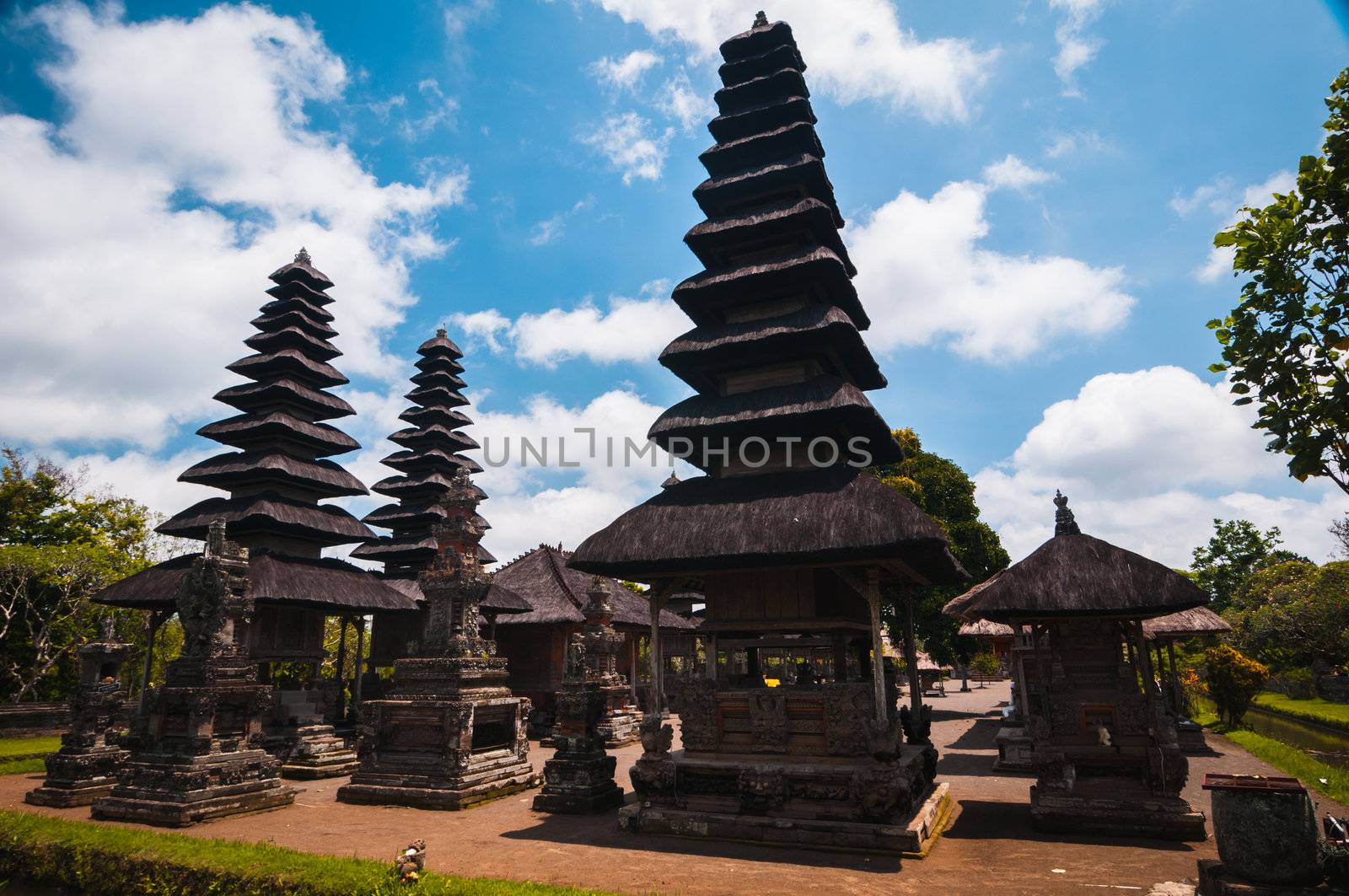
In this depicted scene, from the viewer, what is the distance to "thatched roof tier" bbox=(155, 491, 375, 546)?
72.9 feet

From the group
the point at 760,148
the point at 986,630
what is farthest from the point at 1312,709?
the point at 760,148

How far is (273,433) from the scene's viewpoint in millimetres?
24188

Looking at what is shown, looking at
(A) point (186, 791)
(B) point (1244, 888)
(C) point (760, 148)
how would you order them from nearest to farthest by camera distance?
(B) point (1244, 888) → (A) point (186, 791) → (C) point (760, 148)

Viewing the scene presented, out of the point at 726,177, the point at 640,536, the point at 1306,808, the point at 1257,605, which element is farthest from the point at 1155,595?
the point at 1257,605

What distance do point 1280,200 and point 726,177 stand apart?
410 inches

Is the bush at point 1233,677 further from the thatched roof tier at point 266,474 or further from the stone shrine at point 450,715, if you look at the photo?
the thatched roof tier at point 266,474

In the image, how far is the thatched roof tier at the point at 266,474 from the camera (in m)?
23.2

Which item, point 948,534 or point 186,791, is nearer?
point 186,791

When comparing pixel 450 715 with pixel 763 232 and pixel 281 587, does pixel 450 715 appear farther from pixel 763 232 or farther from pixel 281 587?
pixel 763 232

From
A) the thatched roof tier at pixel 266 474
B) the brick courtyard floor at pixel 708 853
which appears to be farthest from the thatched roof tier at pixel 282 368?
the brick courtyard floor at pixel 708 853

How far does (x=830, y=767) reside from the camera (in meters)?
10.8

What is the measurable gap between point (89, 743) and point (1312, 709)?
157ft

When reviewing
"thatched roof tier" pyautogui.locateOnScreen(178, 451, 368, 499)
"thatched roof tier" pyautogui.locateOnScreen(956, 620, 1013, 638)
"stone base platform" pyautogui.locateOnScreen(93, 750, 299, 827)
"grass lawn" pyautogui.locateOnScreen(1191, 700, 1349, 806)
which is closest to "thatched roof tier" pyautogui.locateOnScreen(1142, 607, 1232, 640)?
"grass lawn" pyautogui.locateOnScreen(1191, 700, 1349, 806)

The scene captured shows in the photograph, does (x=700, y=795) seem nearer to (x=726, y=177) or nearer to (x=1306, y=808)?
(x=1306, y=808)
